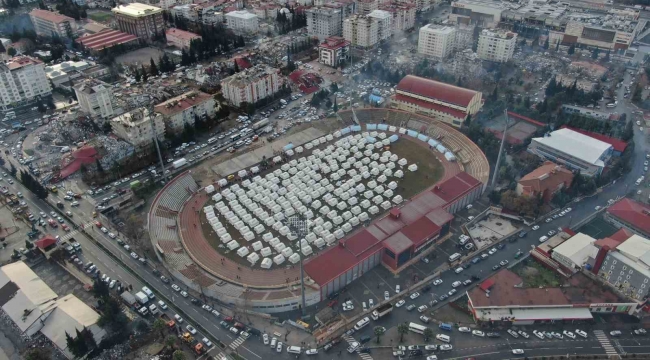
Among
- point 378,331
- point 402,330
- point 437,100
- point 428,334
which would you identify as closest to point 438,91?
point 437,100

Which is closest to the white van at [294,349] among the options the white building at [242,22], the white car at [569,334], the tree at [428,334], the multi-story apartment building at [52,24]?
the tree at [428,334]

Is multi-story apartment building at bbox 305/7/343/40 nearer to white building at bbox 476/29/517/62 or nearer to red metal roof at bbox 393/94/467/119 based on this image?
white building at bbox 476/29/517/62

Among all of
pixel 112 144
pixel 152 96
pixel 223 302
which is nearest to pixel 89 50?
pixel 152 96

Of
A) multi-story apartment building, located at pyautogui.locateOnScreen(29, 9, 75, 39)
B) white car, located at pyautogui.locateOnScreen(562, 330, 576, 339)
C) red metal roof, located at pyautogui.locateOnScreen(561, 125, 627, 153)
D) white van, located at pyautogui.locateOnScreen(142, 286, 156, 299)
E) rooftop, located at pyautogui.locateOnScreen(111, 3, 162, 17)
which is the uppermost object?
rooftop, located at pyautogui.locateOnScreen(111, 3, 162, 17)

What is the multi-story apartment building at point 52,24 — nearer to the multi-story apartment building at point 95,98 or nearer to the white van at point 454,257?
the multi-story apartment building at point 95,98

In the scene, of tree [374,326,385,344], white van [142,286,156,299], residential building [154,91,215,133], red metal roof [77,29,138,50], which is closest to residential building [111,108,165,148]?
residential building [154,91,215,133]

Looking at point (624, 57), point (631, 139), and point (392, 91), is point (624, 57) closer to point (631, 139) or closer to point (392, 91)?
point (631, 139)
